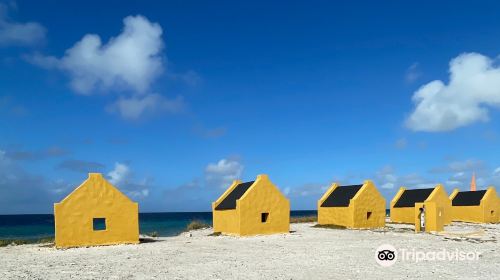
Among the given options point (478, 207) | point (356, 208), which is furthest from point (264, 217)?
point (478, 207)

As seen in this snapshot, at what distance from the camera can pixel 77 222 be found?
2464 centimetres

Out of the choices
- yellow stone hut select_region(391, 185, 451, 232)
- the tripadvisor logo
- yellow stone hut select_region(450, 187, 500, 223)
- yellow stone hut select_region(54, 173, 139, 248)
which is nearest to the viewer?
the tripadvisor logo

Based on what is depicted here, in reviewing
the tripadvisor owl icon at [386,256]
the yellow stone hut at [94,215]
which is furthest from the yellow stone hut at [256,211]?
the tripadvisor owl icon at [386,256]

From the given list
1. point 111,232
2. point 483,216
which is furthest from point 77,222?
point 483,216

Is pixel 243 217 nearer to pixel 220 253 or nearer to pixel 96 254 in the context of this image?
pixel 220 253

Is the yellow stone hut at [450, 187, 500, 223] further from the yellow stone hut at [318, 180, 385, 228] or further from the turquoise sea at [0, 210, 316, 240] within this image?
the turquoise sea at [0, 210, 316, 240]

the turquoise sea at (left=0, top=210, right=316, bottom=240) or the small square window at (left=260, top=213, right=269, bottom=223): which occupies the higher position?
the small square window at (left=260, top=213, right=269, bottom=223)

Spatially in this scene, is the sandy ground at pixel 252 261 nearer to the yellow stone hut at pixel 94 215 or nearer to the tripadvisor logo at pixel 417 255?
the tripadvisor logo at pixel 417 255

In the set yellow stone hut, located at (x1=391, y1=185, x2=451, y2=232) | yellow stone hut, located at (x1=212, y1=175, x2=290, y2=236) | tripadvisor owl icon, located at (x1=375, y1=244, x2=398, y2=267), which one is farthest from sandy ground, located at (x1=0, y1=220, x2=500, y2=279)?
yellow stone hut, located at (x1=391, y1=185, x2=451, y2=232)

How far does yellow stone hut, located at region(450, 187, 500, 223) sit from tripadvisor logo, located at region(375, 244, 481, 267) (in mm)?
31023

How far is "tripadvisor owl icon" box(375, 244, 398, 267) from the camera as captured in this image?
18.5 meters

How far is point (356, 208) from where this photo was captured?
36.8 metres

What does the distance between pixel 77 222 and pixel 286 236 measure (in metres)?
14.0

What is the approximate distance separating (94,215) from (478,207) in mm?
43280
